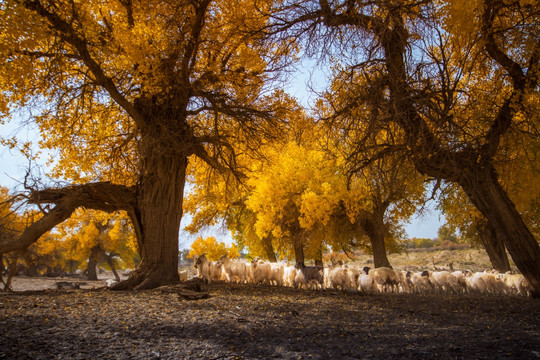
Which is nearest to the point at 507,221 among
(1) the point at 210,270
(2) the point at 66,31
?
(2) the point at 66,31

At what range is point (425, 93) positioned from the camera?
19.9ft

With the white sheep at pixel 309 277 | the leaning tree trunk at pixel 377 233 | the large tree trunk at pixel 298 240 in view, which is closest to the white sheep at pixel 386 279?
the white sheep at pixel 309 277

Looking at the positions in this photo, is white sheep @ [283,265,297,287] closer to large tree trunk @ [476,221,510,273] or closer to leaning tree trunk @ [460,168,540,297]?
leaning tree trunk @ [460,168,540,297]

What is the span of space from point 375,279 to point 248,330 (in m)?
9.13

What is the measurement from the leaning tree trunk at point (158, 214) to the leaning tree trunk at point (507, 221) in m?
7.02

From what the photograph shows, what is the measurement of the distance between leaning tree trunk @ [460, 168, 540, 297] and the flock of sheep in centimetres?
345

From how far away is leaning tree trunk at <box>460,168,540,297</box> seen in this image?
7.86 m

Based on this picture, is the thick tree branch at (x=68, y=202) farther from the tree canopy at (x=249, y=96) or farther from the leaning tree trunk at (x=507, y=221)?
the leaning tree trunk at (x=507, y=221)

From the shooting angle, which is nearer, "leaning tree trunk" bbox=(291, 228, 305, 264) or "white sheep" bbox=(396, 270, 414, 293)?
"white sheep" bbox=(396, 270, 414, 293)

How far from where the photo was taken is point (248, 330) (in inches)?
185

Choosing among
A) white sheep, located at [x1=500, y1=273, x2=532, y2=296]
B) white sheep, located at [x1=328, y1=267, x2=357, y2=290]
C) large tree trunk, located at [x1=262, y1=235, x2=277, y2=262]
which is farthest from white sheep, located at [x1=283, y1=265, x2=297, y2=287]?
large tree trunk, located at [x1=262, y1=235, x2=277, y2=262]

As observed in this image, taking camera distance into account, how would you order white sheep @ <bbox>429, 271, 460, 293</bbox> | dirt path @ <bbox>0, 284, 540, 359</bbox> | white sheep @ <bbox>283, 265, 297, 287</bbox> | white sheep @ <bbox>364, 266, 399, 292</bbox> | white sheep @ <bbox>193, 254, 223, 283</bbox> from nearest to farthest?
dirt path @ <bbox>0, 284, 540, 359</bbox>
white sheep @ <bbox>364, 266, 399, 292</bbox>
white sheep @ <bbox>429, 271, 460, 293</bbox>
white sheep @ <bbox>283, 265, 297, 287</bbox>
white sheep @ <bbox>193, 254, 223, 283</bbox>

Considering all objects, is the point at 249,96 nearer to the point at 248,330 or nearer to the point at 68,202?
the point at 68,202

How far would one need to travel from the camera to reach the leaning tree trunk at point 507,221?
7855 mm
